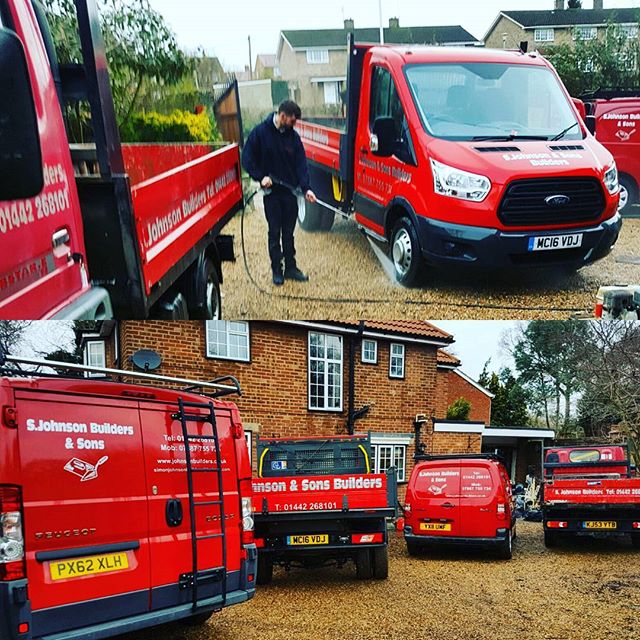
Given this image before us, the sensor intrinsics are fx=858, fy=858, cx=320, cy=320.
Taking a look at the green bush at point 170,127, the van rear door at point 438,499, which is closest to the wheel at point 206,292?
the green bush at point 170,127

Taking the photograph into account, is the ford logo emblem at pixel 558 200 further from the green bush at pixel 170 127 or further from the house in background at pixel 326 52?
the green bush at pixel 170 127

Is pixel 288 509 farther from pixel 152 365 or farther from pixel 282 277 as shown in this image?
pixel 282 277

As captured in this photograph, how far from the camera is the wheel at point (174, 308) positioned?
250 inches

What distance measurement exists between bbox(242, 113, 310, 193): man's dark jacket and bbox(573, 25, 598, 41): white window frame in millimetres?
2577

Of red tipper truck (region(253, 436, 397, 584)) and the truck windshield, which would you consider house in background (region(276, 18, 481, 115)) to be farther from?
red tipper truck (region(253, 436, 397, 584))

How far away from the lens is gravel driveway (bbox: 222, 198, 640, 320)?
269 inches

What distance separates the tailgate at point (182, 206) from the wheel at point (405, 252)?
4.45 feet

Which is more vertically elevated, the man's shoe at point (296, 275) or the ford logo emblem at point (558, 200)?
the ford logo emblem at point (558, 200)

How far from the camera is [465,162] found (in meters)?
6.82

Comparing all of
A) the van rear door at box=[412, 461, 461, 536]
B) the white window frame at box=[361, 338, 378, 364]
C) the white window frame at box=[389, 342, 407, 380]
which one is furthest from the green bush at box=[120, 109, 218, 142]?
the white window frame at box=[389, 342, 407, 380]

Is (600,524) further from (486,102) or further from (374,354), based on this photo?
(486,102)

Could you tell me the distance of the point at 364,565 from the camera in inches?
372

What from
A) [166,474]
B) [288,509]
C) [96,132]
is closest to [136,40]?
[96,132]

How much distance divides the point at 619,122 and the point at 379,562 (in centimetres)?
520
